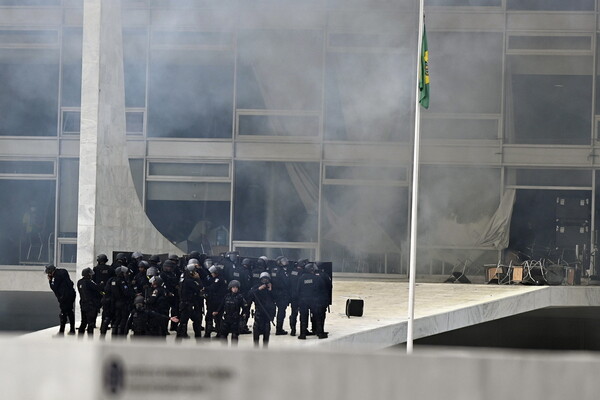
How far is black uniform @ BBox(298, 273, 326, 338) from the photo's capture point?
45.2 feet

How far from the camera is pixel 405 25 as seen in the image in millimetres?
23062

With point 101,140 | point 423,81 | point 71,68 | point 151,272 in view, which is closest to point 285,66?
Result: point 71,68

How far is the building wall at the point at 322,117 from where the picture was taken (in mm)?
23094

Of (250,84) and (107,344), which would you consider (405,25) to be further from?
(107,344)

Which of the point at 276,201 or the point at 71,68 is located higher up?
the point at 71,68

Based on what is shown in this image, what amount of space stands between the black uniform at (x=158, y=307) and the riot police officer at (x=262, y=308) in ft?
3.37

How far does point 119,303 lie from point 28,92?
11.1 meters

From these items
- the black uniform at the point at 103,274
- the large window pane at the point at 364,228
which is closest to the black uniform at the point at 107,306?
the black uniform at the point at 103,274

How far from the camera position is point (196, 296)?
13.3 m

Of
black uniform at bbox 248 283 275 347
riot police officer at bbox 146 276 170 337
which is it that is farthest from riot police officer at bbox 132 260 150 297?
black uniform at bbox 248 283 275 347

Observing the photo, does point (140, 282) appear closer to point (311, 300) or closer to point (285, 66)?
point (311, 300)

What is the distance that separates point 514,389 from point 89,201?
1653 cm

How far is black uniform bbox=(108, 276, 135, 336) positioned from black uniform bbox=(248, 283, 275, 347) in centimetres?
175

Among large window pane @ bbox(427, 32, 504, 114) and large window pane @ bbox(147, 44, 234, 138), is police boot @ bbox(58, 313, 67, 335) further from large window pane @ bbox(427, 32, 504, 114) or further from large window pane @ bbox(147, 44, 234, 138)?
large window pane @ bbox(427, 32, 504, 114)
